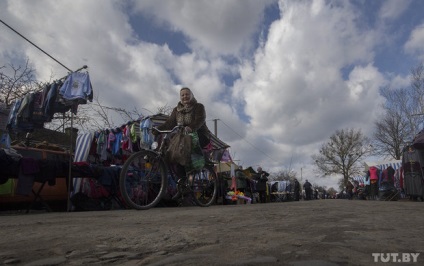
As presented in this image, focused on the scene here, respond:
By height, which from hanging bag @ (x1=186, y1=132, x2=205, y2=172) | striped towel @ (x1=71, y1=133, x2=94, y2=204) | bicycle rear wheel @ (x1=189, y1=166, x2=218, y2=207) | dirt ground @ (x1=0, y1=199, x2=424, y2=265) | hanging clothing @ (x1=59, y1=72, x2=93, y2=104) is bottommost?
dirt ground @ (x1=0, y1=199, x2=424, y2=265)

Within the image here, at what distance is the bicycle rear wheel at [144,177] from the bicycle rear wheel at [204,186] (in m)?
0.66

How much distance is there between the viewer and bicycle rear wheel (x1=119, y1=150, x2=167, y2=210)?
17.1ft

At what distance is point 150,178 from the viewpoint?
5.39 metres

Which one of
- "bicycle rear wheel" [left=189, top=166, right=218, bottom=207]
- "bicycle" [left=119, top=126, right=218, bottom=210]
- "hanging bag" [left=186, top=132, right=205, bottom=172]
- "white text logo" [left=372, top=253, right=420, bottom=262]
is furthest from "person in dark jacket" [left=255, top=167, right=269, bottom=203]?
"white text logo" [left=372, top=253, right=420, bottom=262]

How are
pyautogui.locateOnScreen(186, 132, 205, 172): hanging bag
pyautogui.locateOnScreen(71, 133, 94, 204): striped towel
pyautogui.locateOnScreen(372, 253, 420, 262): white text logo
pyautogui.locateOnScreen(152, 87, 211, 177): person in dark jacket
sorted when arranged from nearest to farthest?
pyautogui.locateOnScreen(372, 253, 420, 262): white text logo → pyautogui.locateOnScreen(186, 132, 205, 172): hanging bag → pyautogui.locateOnScreen(152, 87, 211, 177): person in dark jacket → pyautogui.locateOnScreen(71, 133, 94, 204): striped towel

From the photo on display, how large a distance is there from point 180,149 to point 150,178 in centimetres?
68

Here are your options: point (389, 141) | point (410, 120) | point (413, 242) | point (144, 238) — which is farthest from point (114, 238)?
point (389, 141)

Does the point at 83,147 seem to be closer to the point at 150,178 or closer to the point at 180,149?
the point at 150,178

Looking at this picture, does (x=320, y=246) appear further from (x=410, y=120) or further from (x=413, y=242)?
(x=410, y=120)

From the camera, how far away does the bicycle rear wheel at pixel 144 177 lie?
5215mm

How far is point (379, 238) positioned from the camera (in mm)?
1951

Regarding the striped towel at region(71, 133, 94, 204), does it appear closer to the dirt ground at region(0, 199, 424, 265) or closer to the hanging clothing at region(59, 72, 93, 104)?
the hanging clothing at region(59, 72, 93, 104)

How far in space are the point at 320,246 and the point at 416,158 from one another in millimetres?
11156

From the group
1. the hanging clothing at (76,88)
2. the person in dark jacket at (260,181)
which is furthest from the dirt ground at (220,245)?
the person in dark jacket at (260,181)
